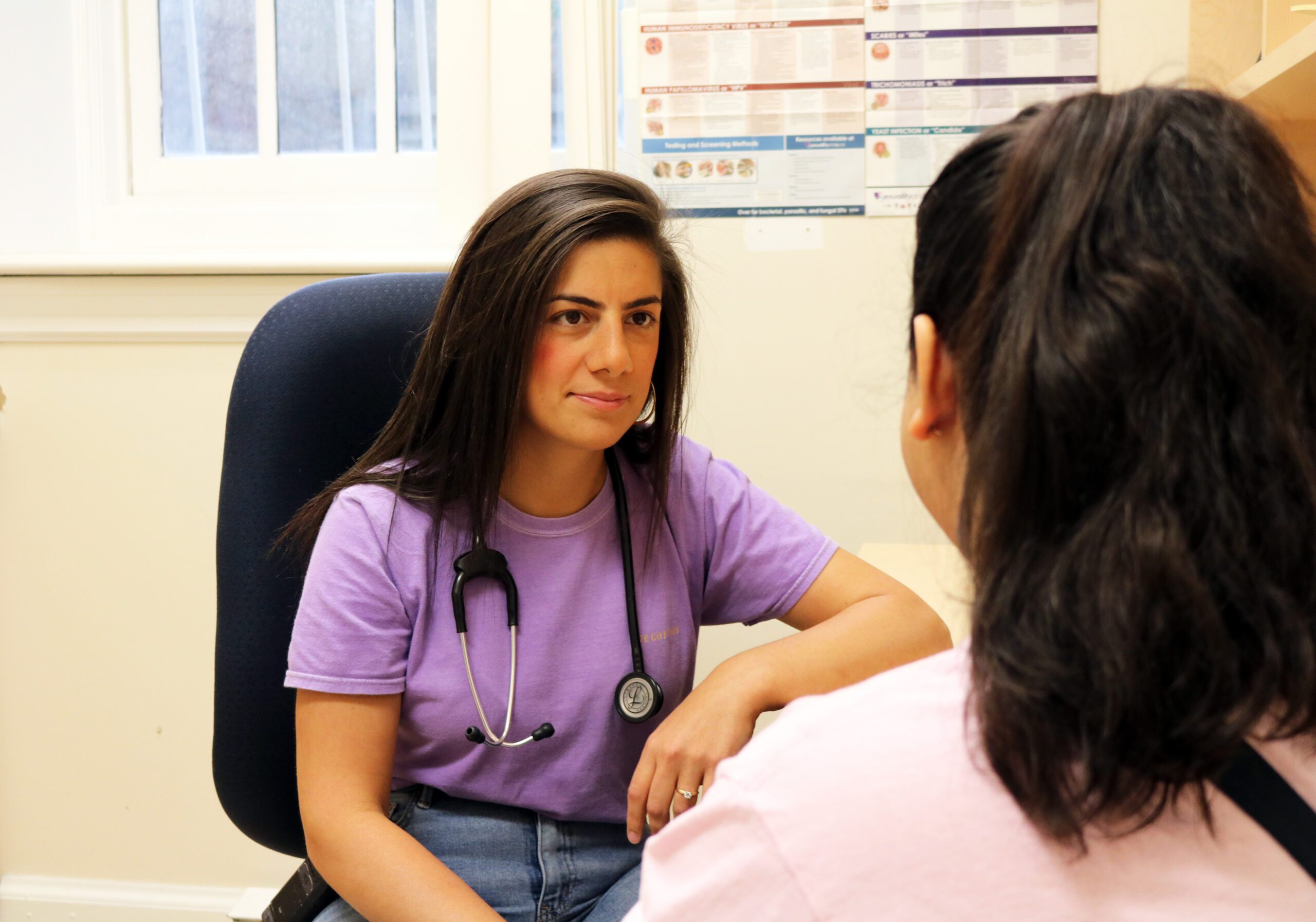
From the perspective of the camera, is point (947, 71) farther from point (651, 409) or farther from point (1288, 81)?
point (651, 409)

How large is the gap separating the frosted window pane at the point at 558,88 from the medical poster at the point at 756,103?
108 mm

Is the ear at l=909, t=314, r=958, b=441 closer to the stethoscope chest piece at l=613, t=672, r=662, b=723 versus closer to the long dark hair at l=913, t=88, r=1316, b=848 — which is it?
the long dark hair at l=913, t=88, r=1316, b=848

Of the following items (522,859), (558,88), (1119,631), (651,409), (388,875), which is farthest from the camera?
(558,88)

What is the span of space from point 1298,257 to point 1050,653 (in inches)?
8.0

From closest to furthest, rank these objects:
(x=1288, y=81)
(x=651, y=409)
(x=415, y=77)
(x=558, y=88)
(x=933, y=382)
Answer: (x=933, y=382) < (x=1288, y=81) < (x=651, y=409) < (x=558, y=88) < (x=415, y=77)

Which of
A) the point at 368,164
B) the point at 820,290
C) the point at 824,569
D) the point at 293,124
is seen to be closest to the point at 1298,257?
the point at 824,569

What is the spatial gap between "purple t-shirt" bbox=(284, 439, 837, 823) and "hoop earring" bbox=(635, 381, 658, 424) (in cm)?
10

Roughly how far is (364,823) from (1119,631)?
2.32 feet

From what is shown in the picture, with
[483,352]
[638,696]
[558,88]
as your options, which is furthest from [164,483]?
[638,696]

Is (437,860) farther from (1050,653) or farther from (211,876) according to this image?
(211,876)

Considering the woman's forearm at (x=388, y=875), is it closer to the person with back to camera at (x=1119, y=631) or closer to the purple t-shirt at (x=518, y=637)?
the purple t-shirt at (x=518, y=637)

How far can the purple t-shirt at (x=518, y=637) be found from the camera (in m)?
0.97

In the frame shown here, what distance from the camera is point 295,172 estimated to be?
6.51 feet

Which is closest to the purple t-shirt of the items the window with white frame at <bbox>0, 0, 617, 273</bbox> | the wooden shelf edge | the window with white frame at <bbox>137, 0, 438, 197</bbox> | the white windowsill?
the wooden shelf edge
